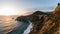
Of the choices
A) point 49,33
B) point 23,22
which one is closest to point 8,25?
point 23,22

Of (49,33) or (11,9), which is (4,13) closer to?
(11,9)

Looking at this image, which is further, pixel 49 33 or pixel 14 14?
pixel 14 14

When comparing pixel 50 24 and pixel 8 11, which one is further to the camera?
pixel 8 11

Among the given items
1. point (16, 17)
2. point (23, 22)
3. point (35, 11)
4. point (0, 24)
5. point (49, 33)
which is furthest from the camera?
point (23, 22)

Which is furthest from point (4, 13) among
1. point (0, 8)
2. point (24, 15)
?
point (24, 15)

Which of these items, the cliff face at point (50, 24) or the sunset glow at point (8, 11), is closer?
the cliff face at point (50, 24)

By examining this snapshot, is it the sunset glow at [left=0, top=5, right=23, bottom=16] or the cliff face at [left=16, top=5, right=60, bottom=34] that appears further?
the sunset glow at [left=0, top=5, right=23, bottom=16]

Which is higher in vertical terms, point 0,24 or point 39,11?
point 39,11

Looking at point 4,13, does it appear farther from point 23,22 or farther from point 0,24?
point 23,22

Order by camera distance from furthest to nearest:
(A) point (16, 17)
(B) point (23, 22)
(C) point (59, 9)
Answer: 1. (B) point (23, 22)
2. (A) point (16, 17)
3. (C) point (59, 9)
